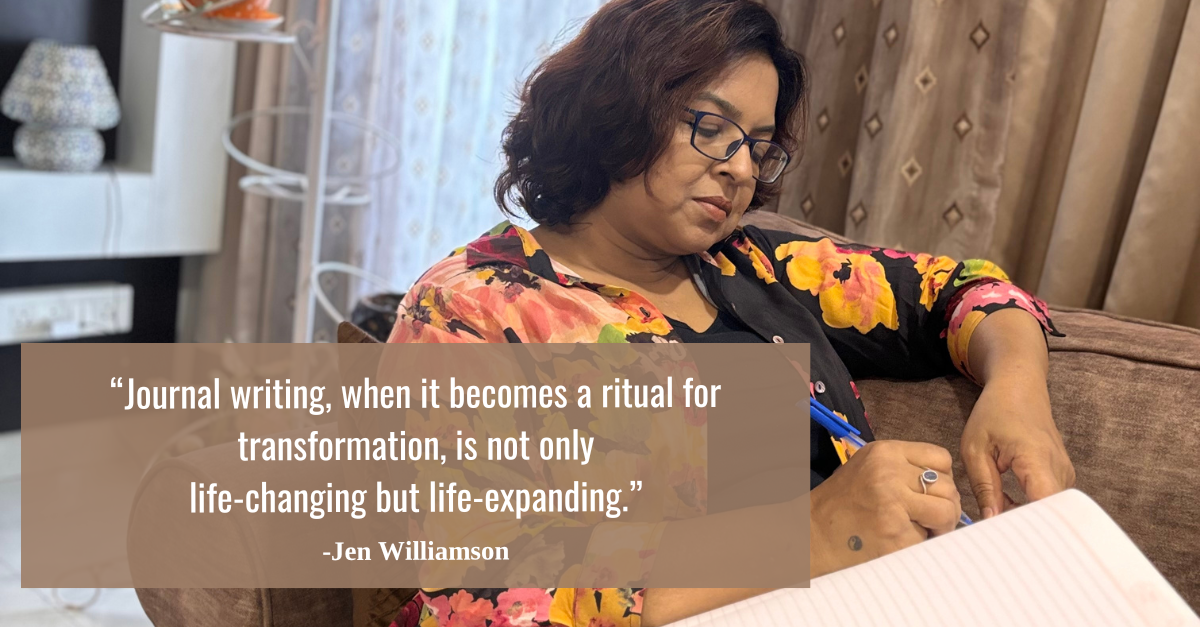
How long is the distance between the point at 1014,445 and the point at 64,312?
240cm

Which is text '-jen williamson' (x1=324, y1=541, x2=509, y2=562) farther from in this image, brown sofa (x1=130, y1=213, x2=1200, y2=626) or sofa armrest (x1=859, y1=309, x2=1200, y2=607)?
sofa armrest (x1=859, y1=309, x2=1200, y2=607)

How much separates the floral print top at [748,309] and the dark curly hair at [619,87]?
10 cm

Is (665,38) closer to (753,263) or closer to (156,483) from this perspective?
(753,263)

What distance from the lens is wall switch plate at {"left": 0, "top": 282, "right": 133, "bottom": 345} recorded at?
2.41 meters

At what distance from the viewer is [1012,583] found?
0.66m

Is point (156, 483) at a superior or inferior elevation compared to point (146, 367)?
superior

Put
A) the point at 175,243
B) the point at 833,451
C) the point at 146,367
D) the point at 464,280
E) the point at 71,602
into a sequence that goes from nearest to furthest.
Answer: the point at 464,280 < the point at 833,451 < the point at 71,602 < the point at 175,243 < the point at 146,367

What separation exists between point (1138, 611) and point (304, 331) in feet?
5.47

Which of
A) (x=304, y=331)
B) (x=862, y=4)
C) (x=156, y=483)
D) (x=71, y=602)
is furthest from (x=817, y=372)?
(x=71, y=602)

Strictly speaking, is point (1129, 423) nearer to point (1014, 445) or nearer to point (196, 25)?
point (1014, 445)

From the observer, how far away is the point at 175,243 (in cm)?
268

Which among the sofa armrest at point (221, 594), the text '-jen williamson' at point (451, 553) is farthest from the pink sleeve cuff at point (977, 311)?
the sofa armrest at point (221, 594)

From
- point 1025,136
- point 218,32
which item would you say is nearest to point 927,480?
point 1025,136

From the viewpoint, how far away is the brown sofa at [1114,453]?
963 mm
